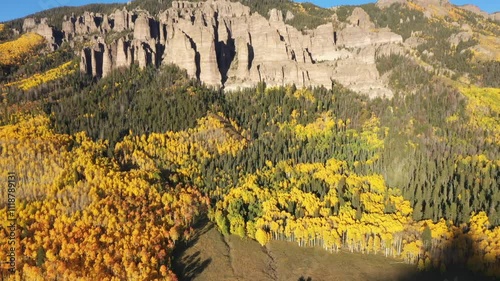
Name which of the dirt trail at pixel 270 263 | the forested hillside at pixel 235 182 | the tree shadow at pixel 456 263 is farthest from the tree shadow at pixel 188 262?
the tree shadow at pixel 456 263

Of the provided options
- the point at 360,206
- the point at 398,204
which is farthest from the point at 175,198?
the point at 398,204

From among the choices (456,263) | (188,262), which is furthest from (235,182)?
(456,263)

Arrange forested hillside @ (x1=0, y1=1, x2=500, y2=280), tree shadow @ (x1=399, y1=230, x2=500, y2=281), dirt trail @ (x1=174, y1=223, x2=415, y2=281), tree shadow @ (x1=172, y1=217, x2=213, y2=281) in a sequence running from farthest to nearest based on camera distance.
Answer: forested hillside @ (x1=0, y1=1, x2=500, y2=280)
tree shadow @ (x1=399, y1=230, x2=500, y2=281)
dirt trail @ (x1=174, y1=223, x2=415, y2=281)
tree shadow @ (x1=172, y1=217, x2=213, y2=281)

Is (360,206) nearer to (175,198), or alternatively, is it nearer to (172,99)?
(175,198)

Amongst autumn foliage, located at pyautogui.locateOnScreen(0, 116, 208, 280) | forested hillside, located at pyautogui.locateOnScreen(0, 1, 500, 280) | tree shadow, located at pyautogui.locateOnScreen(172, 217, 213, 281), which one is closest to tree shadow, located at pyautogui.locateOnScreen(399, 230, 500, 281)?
forested hillside, located at pyautogui.locateOnScreen(0, 1, 500, 280)

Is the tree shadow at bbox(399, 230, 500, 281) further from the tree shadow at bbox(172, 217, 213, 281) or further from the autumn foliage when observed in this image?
the autumn foliage

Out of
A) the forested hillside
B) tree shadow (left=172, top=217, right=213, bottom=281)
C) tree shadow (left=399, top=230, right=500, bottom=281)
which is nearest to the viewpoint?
tree shadow (left=172, top=217, right=213, bottom=281)
